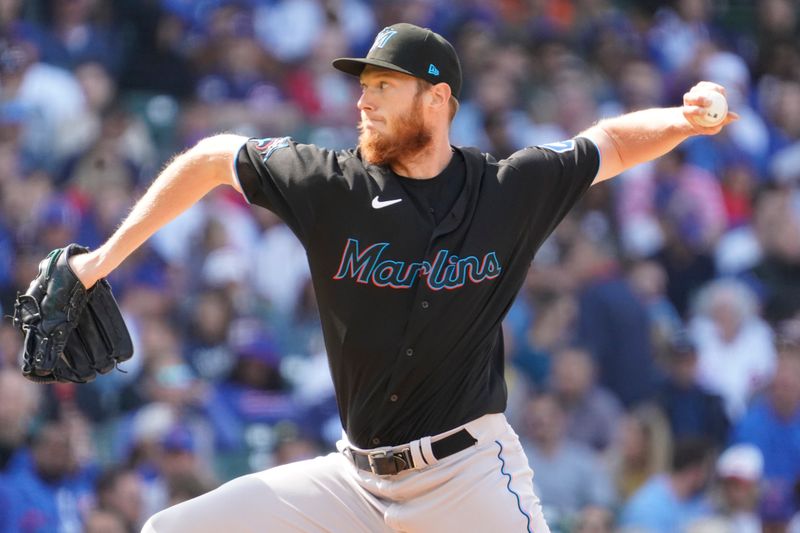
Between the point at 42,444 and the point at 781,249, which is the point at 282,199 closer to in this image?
the point at 42,444

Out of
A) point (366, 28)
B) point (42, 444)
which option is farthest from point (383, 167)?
point (366, 28)

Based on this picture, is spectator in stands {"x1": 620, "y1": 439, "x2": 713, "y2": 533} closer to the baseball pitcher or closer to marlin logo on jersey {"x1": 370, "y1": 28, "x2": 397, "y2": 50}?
the baseball pitcher

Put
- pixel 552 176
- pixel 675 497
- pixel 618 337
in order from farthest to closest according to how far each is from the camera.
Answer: pixel 618 337, pixel 675 497, pixel 552 176

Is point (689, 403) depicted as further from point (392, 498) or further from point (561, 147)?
point (392, 498)

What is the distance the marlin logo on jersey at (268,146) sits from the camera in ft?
13.8

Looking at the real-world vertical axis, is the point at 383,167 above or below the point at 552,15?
above

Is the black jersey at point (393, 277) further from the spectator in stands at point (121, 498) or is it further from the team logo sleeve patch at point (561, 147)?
the spectator in stands at point (121, 498)

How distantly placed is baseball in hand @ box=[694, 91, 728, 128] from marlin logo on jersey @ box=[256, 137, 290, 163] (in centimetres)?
133

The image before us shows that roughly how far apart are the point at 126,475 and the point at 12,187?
2.15m

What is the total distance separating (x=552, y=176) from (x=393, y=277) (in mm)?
651

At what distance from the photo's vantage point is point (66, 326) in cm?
420

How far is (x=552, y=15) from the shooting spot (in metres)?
12.2

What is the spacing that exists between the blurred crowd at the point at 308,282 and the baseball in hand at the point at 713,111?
4057 mm

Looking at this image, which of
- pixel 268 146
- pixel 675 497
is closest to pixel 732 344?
pixel 675 497
